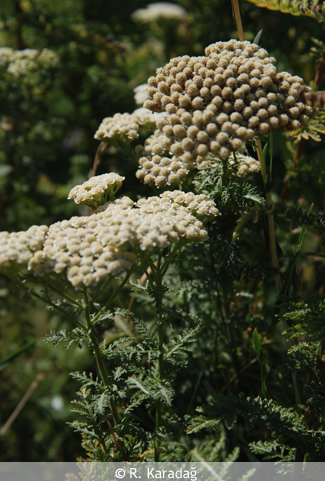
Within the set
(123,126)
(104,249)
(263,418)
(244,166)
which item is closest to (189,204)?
(244,166)

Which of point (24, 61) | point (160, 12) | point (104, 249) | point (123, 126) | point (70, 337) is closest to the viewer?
point (104, 249)

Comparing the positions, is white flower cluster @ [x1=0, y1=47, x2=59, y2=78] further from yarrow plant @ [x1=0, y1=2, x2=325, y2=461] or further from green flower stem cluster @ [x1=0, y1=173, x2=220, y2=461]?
green flower stem cluster @ [x1=0, y1=173, x2=220, y2=461]

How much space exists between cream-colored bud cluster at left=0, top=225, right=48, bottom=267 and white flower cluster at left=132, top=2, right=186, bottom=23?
243 centimetres

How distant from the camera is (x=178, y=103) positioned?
4.22 ft

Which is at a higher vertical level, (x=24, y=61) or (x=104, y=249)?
(x=24, y=61)

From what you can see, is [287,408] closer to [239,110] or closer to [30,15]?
[239,110]

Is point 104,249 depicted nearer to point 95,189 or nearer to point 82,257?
point 82,257

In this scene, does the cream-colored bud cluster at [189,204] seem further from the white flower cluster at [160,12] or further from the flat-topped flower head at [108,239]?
the white flower cluster at [160,12]

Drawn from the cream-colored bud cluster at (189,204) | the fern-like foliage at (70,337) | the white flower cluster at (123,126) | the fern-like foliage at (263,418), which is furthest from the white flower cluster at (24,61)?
the fern-like foliage at (263,418)

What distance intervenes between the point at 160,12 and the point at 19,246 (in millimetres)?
2626

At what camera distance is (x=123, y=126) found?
5.22 feet

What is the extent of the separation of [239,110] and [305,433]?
93 centimetres

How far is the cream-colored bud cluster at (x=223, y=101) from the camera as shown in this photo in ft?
3.86

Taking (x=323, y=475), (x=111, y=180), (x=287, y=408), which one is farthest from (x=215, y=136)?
(x=323, y=475)
